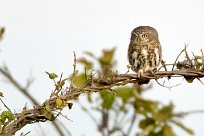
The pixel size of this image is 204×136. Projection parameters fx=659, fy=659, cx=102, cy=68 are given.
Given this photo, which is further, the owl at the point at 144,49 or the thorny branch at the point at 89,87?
the owl at the point at 144,49

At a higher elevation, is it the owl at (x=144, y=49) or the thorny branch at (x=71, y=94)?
the owl at (x=144, y=49)

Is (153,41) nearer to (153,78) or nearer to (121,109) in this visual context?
(153,78)

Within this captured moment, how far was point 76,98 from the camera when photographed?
3102 millimetres

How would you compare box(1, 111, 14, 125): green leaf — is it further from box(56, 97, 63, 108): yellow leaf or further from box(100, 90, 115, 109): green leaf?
box(100, 90, 115, 109): green leaf

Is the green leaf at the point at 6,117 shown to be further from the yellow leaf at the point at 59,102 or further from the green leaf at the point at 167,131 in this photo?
the green leaf at the point at 167,131

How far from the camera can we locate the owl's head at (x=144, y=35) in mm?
4152

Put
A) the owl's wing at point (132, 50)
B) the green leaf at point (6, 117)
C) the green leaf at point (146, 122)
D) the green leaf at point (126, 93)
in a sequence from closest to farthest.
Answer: the green leaf at point (6, 117) → the owl's wing at point (132, 50) → the green leaf at point (146, 122) → the green leaf at point (126, 93)

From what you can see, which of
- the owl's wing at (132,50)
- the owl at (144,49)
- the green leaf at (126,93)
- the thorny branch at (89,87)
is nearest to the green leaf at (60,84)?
the thorny branch at (89,87)

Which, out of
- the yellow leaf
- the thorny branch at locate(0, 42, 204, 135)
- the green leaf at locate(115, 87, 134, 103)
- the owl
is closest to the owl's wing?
the owl

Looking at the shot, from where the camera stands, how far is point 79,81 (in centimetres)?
312

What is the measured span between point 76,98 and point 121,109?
7.87 ft

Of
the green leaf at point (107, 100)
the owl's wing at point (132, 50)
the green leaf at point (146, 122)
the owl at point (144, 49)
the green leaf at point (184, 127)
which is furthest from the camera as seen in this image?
the green leaf at point (107, 100)

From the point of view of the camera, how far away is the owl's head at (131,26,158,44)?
4.15m

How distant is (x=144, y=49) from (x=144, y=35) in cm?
10
